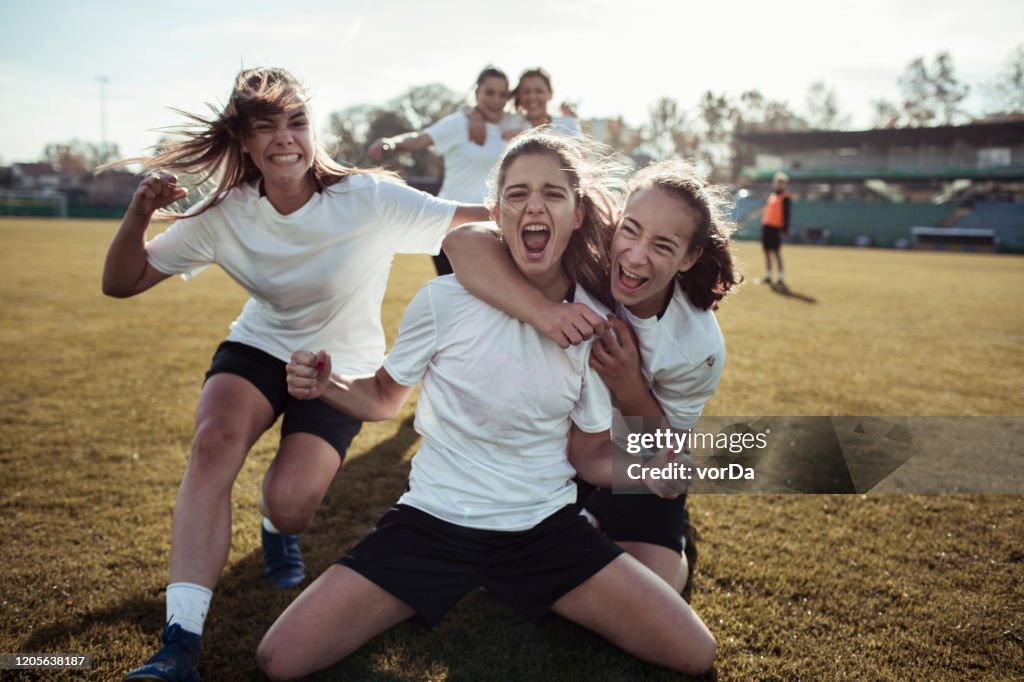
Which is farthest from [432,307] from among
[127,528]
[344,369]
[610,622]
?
[127,528]

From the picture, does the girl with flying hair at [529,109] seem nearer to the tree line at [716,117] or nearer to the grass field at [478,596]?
the grass field at [478,596]

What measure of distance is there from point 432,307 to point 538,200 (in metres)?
0.56

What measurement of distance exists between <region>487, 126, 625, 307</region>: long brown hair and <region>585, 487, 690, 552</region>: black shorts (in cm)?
94

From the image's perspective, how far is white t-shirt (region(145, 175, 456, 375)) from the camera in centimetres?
316

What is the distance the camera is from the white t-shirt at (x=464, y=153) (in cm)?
620

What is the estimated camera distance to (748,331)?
29.9 ft

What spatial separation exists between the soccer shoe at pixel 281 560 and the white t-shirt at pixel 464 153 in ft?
12.5

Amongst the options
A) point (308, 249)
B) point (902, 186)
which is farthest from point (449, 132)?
point (902, 186)

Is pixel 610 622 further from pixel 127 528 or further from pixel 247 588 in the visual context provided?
pixel 127 528

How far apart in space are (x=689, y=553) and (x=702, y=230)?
155cm

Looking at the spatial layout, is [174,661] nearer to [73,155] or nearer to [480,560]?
[480,560]

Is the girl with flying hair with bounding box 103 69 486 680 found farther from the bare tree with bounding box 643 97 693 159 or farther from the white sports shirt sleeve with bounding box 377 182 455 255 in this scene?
the bare tree with bounding box 643 97 693 159

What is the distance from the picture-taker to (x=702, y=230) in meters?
2.78

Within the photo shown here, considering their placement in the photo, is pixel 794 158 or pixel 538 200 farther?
pixel 794 158
